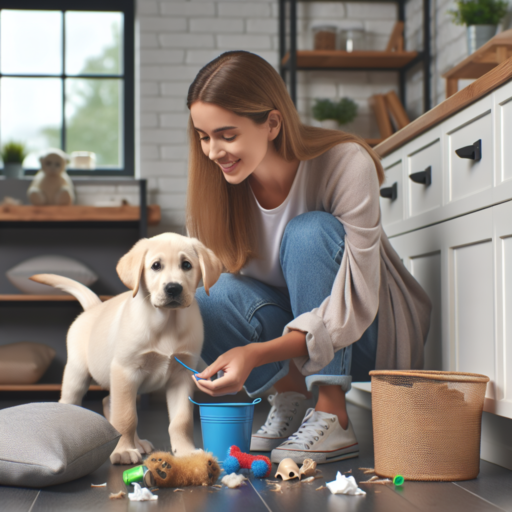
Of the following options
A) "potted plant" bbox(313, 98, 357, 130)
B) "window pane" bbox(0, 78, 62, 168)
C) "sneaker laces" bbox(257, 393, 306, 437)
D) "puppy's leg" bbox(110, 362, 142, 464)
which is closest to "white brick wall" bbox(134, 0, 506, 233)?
"potted plant" bbox(313, 98, 357, 130)

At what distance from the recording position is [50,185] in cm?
304

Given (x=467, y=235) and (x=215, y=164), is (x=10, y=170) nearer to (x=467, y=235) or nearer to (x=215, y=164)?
(x=215, y=164)

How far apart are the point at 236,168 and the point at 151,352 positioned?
48 cm

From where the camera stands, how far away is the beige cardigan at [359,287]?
1370mm

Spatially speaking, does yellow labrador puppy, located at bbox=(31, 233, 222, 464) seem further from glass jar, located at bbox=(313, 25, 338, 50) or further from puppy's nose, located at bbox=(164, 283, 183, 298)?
glass jar, located at bbox=(313, 25, 338, 50)

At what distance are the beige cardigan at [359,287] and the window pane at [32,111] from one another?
234cm

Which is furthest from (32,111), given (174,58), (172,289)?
(172,289)

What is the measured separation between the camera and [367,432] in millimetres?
1899

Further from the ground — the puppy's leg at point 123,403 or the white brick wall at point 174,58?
the white brick wall at point 174,58

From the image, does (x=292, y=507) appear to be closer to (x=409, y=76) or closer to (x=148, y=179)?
(x=148, y=179)

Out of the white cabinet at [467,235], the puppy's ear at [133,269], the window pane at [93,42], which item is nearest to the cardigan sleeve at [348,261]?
the white cabinet at [467,235]

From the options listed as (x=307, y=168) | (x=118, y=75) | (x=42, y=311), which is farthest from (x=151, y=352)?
(x=118, y=75)

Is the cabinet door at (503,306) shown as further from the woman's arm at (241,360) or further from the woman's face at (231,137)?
the woman's face at (231,137)

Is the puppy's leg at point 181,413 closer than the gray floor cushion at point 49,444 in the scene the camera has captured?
No
